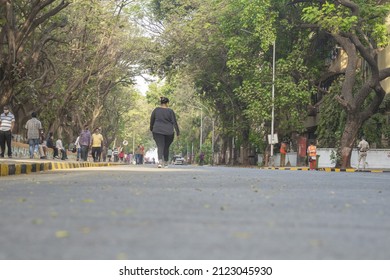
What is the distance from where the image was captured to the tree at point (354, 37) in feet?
82.4

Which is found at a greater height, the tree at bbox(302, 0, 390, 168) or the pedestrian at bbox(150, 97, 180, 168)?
the tree at bbox(302, 0, 390, 168)

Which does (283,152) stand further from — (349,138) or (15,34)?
(15,34)

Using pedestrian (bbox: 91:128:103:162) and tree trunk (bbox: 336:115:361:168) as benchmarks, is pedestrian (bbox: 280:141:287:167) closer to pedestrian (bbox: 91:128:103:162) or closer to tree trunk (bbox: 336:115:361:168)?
tree trunk (bbox: 336:115:361:168)

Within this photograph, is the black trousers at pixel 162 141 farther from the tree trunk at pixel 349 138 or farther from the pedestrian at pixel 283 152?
the pedestrian at pixel 283 152

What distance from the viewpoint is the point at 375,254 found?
3.70m

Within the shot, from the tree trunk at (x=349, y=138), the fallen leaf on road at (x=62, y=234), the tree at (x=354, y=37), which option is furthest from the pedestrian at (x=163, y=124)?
the tree trunk at (x=349, y=138)

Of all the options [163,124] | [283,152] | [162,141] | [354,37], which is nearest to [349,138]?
[354,37]

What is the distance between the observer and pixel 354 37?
86.6ft

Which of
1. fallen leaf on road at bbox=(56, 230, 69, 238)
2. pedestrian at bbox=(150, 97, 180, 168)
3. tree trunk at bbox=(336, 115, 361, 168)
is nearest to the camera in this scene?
fallen leaf on road at bbox=(56, 230, 69, 238)

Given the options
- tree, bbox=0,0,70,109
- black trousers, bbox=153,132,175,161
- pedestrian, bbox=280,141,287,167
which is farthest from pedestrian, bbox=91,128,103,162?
pedestrian, bbox=280,141,287,167

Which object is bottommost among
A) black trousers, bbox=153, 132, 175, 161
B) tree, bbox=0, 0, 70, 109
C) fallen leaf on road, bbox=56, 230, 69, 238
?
fallen leaf on road, bbox=56, 230, 69, 238

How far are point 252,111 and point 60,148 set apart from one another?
10970 mm

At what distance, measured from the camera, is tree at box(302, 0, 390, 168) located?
25.1 meters

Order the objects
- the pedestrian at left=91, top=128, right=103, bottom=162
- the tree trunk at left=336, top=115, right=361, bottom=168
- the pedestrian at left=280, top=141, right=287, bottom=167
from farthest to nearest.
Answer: the pedestrian at left=280, top=141, right=287, bottom=167, the tree trunk at left=336, top=115, right=361, bottom=168, the pedestrian at left=91, top=128, right=103, bottom=162
